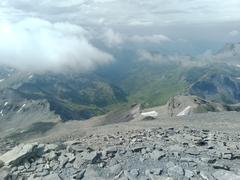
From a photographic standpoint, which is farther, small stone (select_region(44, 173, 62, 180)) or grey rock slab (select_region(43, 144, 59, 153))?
grey rock slab (select_region(43, 144, 59, 153))

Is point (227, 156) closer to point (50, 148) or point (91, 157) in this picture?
point (91, 157)

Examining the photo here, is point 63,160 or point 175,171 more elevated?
point 63,160

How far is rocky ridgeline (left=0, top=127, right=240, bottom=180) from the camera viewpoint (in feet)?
94.7

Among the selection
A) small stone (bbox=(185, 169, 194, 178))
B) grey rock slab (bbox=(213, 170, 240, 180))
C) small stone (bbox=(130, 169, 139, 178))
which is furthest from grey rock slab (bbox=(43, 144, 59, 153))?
grey rock slab (bbox=(213, 170, 240, 180))

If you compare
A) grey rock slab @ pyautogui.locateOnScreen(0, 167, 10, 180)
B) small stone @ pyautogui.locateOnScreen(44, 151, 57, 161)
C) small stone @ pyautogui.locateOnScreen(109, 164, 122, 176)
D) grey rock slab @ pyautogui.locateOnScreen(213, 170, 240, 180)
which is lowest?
grey rock slab @ pyautogui.locateOnScreen(213, 170, 240, 180)

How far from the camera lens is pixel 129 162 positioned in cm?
3114

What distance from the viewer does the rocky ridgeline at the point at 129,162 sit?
28.9 m

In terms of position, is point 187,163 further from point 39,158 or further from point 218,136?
point 218,136

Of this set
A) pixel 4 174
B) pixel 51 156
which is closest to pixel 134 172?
pixel 51 156

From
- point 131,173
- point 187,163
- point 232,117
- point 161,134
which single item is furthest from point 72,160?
Result: point 232,117

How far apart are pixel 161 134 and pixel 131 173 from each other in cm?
1404

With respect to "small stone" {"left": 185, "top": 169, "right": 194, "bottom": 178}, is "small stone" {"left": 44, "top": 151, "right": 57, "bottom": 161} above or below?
above

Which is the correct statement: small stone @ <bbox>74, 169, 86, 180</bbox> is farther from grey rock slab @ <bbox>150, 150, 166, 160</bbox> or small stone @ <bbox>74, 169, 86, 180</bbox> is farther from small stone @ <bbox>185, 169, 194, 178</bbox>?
small stone @ <bbox>185, 169, 194, 178</bbox>

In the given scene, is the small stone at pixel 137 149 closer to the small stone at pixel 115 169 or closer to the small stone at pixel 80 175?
the small stone at pixel 115 169
